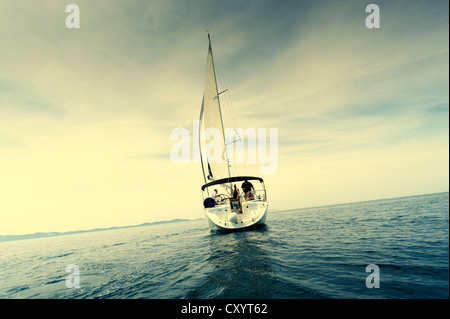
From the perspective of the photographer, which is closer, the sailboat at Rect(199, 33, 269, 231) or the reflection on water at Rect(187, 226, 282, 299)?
the reflection on water at Rect(187, 226, 282, 299)

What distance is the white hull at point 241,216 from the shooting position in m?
14.5

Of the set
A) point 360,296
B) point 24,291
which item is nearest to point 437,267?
point 360,296

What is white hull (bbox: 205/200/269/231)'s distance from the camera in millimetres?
14484

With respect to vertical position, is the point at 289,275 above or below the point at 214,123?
below

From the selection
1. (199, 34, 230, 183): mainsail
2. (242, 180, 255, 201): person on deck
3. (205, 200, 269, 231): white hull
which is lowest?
(205, 200, 269, 231): white hull

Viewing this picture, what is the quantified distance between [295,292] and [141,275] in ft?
21.0

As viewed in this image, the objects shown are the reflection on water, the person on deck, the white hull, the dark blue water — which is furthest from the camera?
the person on deck

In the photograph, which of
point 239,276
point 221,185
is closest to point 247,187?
point 221,185

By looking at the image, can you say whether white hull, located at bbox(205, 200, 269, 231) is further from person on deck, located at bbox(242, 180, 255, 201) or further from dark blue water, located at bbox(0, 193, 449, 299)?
dark blue water, located at bbox(0, 193, 449, 299)

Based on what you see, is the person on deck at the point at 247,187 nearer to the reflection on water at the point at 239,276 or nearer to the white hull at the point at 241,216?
the white hull at the point at 241,216

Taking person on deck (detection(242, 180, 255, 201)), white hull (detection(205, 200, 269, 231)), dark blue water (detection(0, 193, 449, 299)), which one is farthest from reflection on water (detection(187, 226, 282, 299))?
person on deck (detection(242, 180, 255, 201))

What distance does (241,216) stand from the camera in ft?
50.6

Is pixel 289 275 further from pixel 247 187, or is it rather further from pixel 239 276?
pixel 247 187

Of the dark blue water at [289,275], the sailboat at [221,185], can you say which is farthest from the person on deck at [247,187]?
the dark blue water at [289,275]
